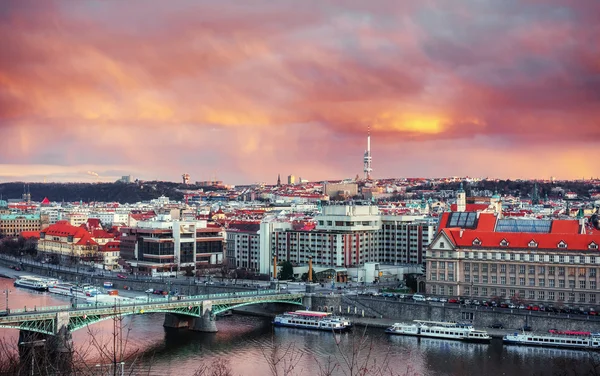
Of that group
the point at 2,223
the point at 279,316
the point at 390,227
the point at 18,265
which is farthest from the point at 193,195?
the point at 279,316

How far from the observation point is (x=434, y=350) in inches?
1479

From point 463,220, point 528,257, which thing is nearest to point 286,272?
point 463,220

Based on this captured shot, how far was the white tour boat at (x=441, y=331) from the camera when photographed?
39500 mm

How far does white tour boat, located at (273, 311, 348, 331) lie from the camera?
140 ft

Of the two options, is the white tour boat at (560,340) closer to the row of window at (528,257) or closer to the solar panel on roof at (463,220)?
the row of window at (528,257)

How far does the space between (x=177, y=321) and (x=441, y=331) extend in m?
12.5

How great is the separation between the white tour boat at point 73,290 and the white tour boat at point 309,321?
13.1m

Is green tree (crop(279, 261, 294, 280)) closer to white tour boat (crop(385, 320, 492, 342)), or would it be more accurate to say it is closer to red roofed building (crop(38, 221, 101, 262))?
white tour boat (crop(385, 320, 492, 342))

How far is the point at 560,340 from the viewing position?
125 ft

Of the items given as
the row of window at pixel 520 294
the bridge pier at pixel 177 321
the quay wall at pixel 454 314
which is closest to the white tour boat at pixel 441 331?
the quay wall at pixel 454 314

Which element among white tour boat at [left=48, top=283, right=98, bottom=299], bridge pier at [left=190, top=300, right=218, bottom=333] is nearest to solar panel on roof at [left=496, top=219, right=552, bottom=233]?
bridge pier at [left=190, top=300, right=218, bottom=333]

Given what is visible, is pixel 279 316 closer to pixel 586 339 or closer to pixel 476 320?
pixel 476 320

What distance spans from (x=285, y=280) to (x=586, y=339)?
23.8m

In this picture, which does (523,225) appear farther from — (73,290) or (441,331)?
(73,290)
